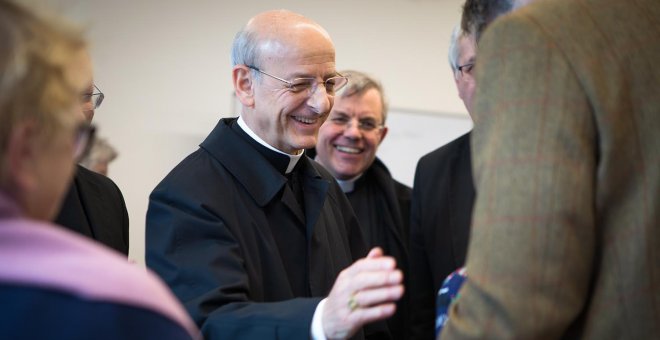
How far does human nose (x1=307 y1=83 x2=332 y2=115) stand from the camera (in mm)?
2334

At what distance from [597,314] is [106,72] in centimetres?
374

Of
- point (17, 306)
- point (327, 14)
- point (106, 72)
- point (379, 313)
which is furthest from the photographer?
point (327, 14)

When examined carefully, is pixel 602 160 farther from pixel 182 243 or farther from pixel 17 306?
pixel 182 243

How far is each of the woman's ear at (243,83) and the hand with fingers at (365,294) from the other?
91 centimetres

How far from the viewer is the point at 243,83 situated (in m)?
2.39

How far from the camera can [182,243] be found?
1.94 metres

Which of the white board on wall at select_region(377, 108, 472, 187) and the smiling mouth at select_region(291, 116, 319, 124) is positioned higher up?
the smiling mouth at select_region(291, 116, 319, 124)

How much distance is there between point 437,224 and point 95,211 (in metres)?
1.06

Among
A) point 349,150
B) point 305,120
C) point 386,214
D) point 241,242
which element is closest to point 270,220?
point 241,242

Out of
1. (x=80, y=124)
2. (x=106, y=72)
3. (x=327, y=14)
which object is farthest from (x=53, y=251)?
(x=327, y=14)

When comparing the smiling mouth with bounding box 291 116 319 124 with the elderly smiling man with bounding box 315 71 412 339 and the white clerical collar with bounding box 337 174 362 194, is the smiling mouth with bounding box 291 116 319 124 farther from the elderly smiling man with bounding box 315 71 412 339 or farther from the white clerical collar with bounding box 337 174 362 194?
the white clerical collar with bounding box 337 174 362 194

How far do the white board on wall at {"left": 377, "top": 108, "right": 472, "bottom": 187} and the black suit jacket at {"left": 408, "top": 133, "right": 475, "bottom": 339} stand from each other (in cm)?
245

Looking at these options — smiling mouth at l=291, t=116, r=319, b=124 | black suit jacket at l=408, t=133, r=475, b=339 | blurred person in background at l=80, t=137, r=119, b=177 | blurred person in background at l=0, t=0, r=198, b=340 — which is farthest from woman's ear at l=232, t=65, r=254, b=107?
blurred person in background at l=80, t=137, r=119, b=177

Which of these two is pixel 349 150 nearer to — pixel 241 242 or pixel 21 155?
pixel 241 242
